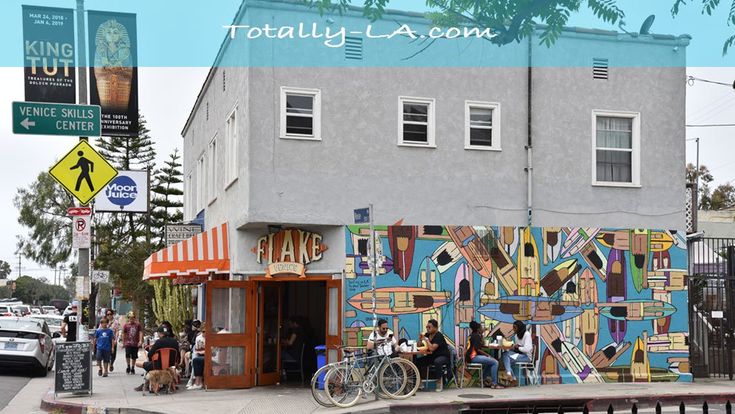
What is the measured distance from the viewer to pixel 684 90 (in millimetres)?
19797

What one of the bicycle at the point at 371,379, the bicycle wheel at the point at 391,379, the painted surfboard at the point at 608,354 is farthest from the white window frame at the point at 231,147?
the painted surfboard at the point at 608,354

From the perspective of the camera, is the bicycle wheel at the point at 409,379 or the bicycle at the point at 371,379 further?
the bicycle wheel at the point at 409,379

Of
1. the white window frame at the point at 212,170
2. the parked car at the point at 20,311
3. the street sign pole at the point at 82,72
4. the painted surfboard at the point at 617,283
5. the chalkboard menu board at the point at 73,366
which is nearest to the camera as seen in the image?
the street sign pole at the point at 82,72

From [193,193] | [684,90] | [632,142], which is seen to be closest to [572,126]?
[632,142]

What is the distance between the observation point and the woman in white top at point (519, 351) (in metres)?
17.5

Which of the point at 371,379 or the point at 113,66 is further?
the point at 371,379

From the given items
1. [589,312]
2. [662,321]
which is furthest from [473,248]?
[662,321]

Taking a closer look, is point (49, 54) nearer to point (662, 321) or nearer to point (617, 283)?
point (617, 283)

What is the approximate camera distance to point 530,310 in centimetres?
1822

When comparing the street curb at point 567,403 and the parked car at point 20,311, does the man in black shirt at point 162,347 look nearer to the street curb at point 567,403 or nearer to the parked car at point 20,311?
the street curb at point 567,403

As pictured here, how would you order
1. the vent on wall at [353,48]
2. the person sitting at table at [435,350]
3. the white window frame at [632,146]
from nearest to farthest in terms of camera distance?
the person sitting at table at [435,350], the vent on wall at [353,48], the white window frame at [632,146]

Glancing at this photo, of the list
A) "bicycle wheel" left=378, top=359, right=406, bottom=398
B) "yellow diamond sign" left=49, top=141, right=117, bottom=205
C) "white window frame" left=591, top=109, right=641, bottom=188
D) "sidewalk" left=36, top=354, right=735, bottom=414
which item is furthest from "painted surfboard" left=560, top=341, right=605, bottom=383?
"yellow diamond sign" left=49, top=141, right=117, bottom=205

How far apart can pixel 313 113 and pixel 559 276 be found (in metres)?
6.16

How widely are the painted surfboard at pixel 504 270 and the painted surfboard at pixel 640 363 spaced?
9.62 ft
